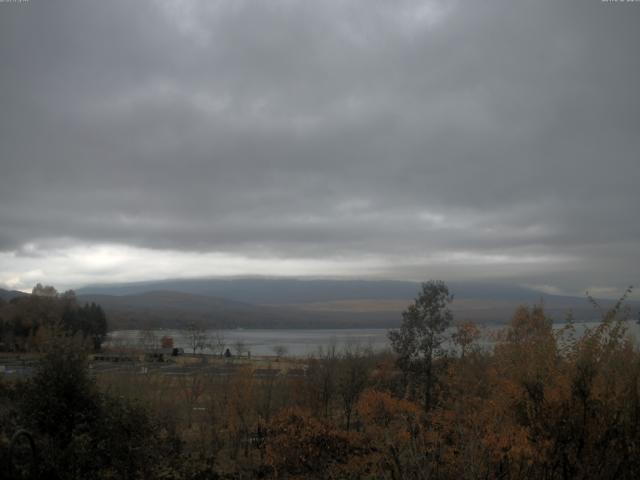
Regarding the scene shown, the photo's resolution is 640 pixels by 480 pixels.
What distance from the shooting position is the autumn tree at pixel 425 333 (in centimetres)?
3269

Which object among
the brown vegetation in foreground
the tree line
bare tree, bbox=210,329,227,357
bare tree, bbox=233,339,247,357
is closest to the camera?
the brown vegetation in foreground

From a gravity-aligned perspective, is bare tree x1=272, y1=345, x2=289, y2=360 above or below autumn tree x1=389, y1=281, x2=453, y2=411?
below

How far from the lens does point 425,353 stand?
32.8 meters

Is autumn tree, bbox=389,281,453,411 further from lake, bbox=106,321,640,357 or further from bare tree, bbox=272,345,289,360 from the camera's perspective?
bare tree, bbox=272,345,289,360

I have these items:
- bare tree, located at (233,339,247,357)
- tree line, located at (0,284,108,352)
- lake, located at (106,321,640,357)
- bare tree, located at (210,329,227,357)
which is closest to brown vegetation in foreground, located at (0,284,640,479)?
lake, located at (106,321,640,357)

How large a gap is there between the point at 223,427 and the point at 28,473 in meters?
16.2

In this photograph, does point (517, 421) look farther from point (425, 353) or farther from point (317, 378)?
point (317, 378)

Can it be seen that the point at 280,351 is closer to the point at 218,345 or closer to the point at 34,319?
the point at 218,345

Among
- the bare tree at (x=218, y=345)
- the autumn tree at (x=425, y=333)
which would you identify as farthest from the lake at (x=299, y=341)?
the autumn tree at (x=425, y=333)

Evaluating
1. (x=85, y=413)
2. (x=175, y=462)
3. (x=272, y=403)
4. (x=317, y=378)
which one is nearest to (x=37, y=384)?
(x=85, y=413)

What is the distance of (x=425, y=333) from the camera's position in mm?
32781

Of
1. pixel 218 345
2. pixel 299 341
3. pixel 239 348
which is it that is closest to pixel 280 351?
pixel 218 345

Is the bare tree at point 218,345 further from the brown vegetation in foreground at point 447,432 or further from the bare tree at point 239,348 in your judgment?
the brown vegetation in foreground at point 447,432

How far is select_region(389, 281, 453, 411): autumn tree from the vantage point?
107ft
